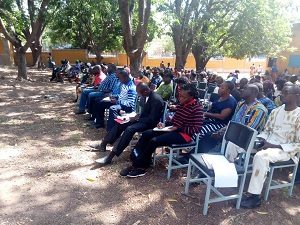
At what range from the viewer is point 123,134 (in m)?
4.68

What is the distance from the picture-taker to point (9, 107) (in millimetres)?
8719

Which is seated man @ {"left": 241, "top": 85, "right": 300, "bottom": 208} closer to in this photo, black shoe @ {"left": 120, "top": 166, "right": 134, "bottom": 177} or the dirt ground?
the dirt ground

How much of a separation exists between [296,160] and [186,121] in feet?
4.78

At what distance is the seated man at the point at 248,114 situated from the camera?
401cm

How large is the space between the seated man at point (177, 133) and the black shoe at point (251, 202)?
42.6 inches

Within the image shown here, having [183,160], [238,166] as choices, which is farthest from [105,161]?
[238,166]

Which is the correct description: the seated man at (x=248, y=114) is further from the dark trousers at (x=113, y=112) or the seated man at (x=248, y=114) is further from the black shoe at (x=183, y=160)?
the dark trousers at (x=113, y=112)

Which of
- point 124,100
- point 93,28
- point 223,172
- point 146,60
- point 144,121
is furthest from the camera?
point 146,60

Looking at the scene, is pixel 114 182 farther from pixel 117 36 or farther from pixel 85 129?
pixel 117 36

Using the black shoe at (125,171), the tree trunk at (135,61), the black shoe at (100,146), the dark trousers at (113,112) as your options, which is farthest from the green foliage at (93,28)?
the black shoe at (125,171)

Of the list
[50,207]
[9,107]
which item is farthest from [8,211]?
[9,107]

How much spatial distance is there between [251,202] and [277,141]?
0.84 m

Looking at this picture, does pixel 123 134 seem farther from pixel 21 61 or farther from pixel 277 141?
pixel 21 61

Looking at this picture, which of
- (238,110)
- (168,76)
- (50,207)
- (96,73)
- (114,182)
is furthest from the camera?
(96,73)
